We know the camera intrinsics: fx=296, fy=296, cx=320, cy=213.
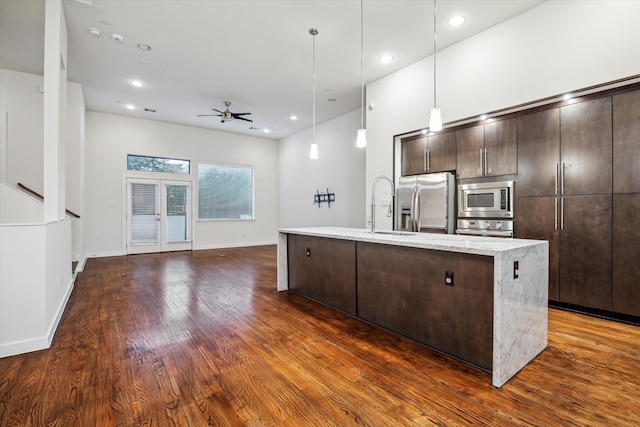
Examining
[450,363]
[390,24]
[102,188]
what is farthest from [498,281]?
[102,188]

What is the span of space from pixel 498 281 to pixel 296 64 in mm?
4437

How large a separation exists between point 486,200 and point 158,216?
781 cm

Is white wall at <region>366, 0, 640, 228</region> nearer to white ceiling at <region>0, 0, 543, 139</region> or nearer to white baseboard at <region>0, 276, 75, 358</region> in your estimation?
white ceiling at <region>0, 0, 543, 139</region>

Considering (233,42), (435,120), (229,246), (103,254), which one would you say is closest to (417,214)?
(435,120)

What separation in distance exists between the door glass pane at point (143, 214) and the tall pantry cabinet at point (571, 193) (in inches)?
323

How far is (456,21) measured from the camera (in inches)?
143

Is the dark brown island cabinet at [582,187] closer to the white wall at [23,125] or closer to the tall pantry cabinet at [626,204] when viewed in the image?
the tall pantry cabinet at [626,204]

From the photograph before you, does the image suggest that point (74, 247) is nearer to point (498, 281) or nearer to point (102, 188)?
point (102, 188)

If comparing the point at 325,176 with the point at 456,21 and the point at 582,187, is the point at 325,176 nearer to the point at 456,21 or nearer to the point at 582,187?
the point at 456,21

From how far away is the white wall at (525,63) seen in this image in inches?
112

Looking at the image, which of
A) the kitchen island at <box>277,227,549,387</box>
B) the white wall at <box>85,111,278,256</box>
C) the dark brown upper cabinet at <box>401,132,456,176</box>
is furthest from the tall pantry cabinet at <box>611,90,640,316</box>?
the white wall at <box>85,111,278,256</box>

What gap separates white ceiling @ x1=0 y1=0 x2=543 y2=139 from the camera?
3.49m

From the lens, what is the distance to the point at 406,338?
2.54 meters

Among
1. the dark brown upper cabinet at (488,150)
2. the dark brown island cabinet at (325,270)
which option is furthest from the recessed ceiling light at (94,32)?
the dark brown upper cabinet at (488,150)
